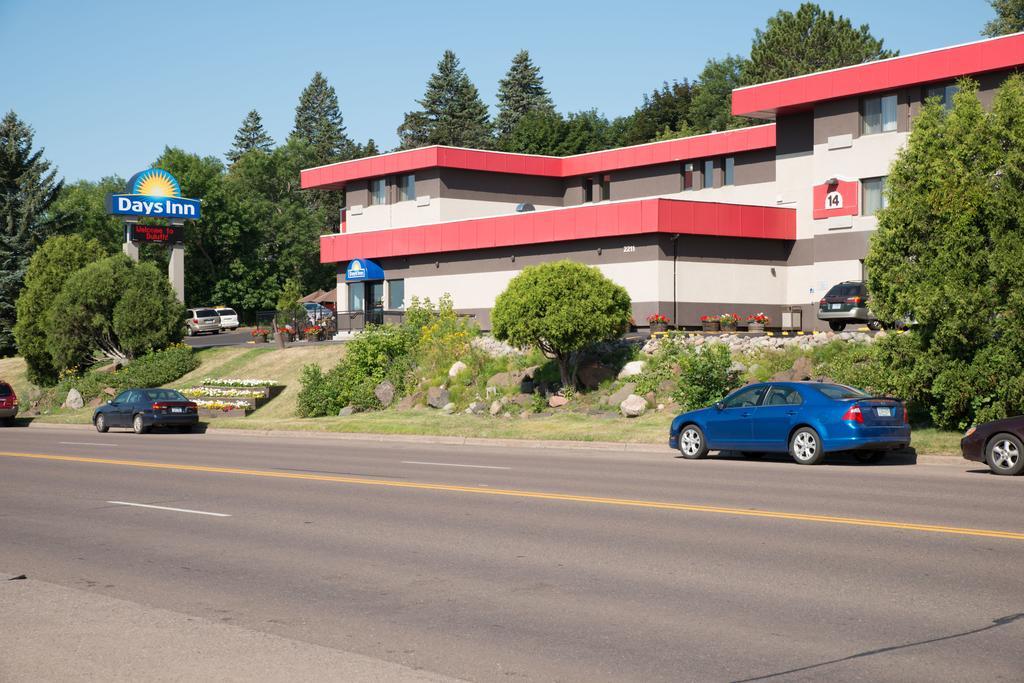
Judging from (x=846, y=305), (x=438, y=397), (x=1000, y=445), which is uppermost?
(x=846, y=305)

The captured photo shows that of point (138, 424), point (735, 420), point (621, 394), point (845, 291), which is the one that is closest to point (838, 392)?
point (735, 420)

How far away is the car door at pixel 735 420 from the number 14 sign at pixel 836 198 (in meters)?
20.3

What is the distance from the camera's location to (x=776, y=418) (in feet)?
64.8

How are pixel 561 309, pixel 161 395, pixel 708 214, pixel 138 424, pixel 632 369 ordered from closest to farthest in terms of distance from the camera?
pixel 561 309, pixel 632 369, pixel 138 424, pixel 161 395, pixel 708 214

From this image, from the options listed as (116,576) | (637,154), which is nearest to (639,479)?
(116,576)

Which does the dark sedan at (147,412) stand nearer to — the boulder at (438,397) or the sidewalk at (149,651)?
the boulder at (438,397)

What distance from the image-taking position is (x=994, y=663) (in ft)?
21.5

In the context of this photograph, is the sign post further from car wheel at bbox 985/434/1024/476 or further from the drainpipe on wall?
car wheel at bbox 985/434/1024/476

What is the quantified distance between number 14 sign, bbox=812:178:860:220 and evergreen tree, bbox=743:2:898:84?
41077 millimetres

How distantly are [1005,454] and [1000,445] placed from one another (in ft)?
0.59

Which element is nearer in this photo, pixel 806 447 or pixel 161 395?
pixel 806 447

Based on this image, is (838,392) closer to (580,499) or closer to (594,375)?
(580,499)

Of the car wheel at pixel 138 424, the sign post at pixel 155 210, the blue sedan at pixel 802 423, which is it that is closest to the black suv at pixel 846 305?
the blue sedan at pixel 802 423

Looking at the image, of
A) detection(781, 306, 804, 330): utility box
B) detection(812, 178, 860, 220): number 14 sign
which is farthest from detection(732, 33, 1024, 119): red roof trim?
detection(781, 306, 804, 330): utility box
